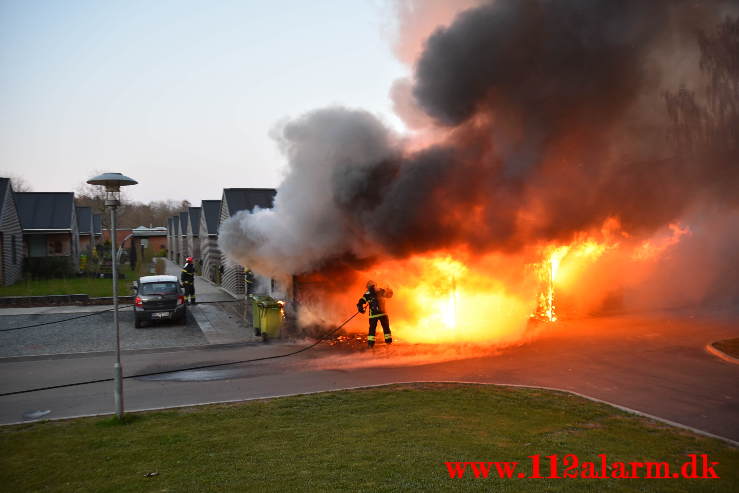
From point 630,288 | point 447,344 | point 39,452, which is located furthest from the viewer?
point 630,288

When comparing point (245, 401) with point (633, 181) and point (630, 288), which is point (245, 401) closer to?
point (633, 181)

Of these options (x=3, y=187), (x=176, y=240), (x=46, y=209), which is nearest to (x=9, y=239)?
(x=3, y=187)

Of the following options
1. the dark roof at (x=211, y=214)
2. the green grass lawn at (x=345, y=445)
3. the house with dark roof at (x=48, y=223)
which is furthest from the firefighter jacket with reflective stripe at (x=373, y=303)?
the house with dark roof at (x=48, y=223)

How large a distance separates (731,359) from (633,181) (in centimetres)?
489

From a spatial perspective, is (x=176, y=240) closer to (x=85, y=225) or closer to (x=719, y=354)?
(x=85, y=225)

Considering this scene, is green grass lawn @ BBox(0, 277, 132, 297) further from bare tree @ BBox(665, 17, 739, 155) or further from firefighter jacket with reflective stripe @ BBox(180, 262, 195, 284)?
bare tree @ BBox(665, 17, 739, 155)

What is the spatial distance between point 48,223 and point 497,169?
27.4 m

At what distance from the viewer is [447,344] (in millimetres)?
13391

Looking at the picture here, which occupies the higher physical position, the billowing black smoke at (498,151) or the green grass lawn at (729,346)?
the billowing black smoke at (498,151)

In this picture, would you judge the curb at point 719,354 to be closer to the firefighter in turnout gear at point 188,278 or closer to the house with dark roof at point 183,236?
the firefighter in turnout gear at point 188,278

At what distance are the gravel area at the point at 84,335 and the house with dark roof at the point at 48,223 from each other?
14.9 metres

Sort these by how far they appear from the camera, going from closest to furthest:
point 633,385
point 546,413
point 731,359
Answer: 1. point 546,413
2. point 633,385
3. point 731,359

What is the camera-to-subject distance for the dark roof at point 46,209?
3035 cm

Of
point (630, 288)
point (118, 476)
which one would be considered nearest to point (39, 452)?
point (118, 476)
